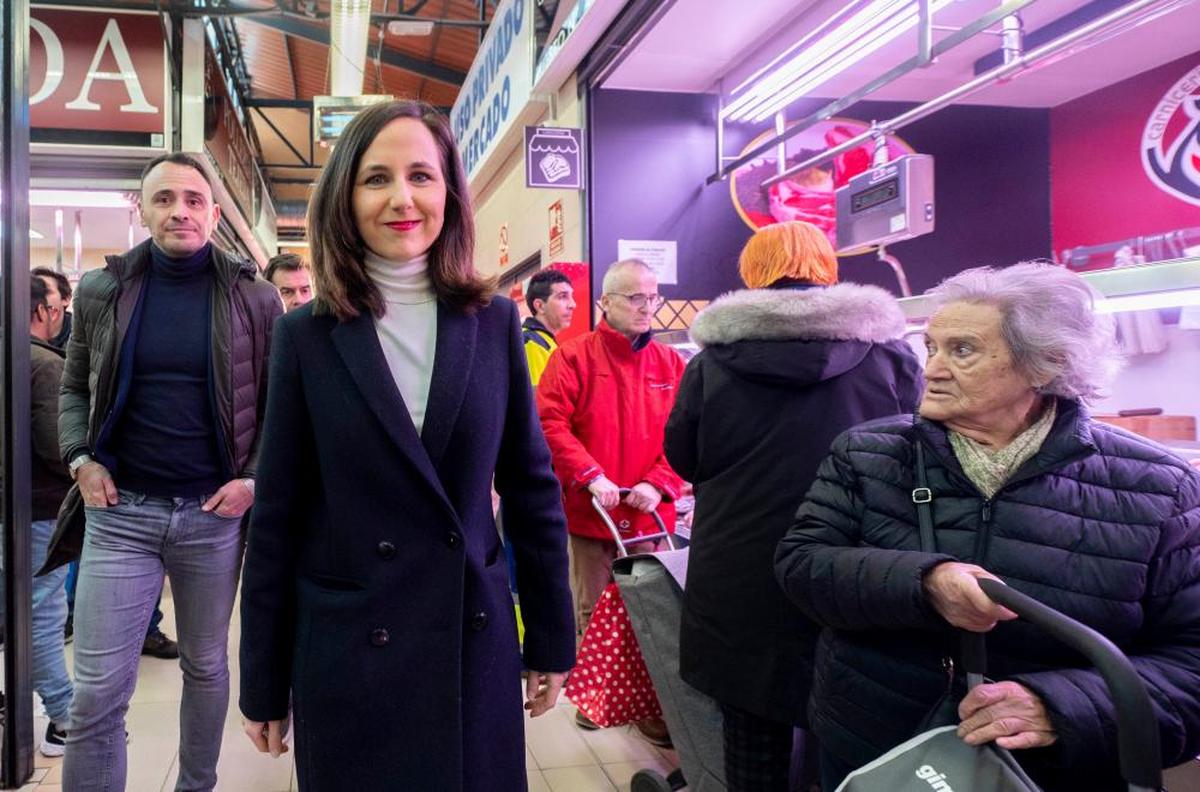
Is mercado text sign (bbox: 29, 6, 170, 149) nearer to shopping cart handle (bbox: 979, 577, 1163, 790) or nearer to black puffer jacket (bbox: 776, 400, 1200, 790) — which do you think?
black puffer jacket (bbox: 776, 400, 1200, 790)

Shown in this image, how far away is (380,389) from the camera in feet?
4.45


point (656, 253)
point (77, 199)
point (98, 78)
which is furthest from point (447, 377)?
point (77, 199)

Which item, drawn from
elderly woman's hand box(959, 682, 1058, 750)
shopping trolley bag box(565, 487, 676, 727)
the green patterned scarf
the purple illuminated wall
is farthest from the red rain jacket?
the purple illuminated wall

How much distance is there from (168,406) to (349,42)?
261 inches

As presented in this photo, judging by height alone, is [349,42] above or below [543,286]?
above

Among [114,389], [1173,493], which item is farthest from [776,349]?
[114,389]

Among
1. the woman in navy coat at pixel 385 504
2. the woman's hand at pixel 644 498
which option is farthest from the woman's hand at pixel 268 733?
the woman's hand at pixel 644 498

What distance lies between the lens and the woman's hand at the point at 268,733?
56.2 inches

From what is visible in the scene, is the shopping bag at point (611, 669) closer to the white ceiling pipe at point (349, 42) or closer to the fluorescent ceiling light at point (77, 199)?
the white ceiling pipe at point (349, 42)

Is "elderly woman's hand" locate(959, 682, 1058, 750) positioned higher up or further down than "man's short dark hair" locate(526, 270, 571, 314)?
further down

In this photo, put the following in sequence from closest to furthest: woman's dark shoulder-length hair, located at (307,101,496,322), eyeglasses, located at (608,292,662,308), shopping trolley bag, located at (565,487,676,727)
→ 1. woman's dark shoulder-length hair, located at (307,101,496,322)
2. shopping trolley bag, located at (565,487,676,727)
3. eyeglasses, located at (608,292,662,308)

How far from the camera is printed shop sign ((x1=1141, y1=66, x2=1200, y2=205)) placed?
5.66m

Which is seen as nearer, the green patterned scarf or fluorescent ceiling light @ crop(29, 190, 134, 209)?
the green patterned scarf

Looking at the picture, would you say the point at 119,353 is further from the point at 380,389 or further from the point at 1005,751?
the point at 1005,751
